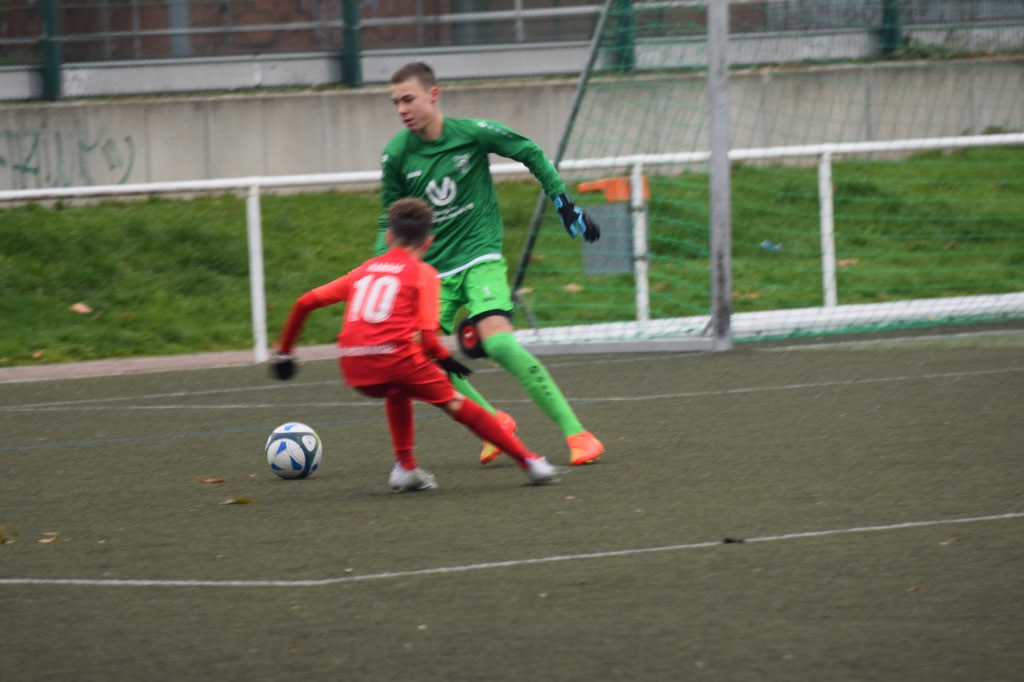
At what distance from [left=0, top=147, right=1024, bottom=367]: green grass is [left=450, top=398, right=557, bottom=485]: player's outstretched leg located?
566 centimetres

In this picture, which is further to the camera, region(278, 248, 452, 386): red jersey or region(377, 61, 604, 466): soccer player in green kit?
region(377, 61, 604, 466): soccer player in green kit

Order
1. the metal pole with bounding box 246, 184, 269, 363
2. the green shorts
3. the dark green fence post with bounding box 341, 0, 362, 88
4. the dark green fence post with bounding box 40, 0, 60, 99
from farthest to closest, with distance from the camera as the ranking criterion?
the dark green fence post with bounding box 341, 0, 362, 88 → the dark green fence post with bounding box 40, 0, 60, 99 → the metal pole with bounding box 246, 184, 269, 363 → the green shorts

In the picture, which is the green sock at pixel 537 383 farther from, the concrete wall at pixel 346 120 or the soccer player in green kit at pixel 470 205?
the concrete wall at pixel 346 120

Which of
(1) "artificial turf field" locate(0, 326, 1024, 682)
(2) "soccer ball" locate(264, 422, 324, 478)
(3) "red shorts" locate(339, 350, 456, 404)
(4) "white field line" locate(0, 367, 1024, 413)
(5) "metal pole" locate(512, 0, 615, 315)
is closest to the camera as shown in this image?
(1) "artificial turf field" locate(0, 326, 1024, 682)

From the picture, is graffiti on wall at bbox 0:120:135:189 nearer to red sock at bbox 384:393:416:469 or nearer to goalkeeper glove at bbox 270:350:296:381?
goalkeeper glove at bbox 270:350:296:381

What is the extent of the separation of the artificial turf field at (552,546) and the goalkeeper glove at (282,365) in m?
0.49

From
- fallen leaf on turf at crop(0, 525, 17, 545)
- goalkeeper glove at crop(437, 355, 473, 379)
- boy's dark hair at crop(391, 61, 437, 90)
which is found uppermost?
boy's dark hair at crop(391, 61, 437, 90)

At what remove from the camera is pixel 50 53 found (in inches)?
594

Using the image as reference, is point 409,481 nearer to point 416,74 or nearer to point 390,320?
point 390,320

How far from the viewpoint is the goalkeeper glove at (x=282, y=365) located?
6203 millimetres

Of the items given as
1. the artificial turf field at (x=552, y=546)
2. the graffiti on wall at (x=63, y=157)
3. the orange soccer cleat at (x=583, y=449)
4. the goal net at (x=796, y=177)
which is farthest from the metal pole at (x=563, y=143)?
the graffiti on wall at (x=63, y=157)

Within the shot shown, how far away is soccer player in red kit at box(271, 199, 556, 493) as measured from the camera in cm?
584

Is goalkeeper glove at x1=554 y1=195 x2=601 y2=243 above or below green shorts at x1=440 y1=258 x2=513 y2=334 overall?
above

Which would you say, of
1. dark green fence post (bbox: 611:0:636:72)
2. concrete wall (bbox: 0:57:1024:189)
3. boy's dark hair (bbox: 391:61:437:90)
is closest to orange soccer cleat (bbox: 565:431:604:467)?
boy's dark hair (bbox: 391:61:437:90)
